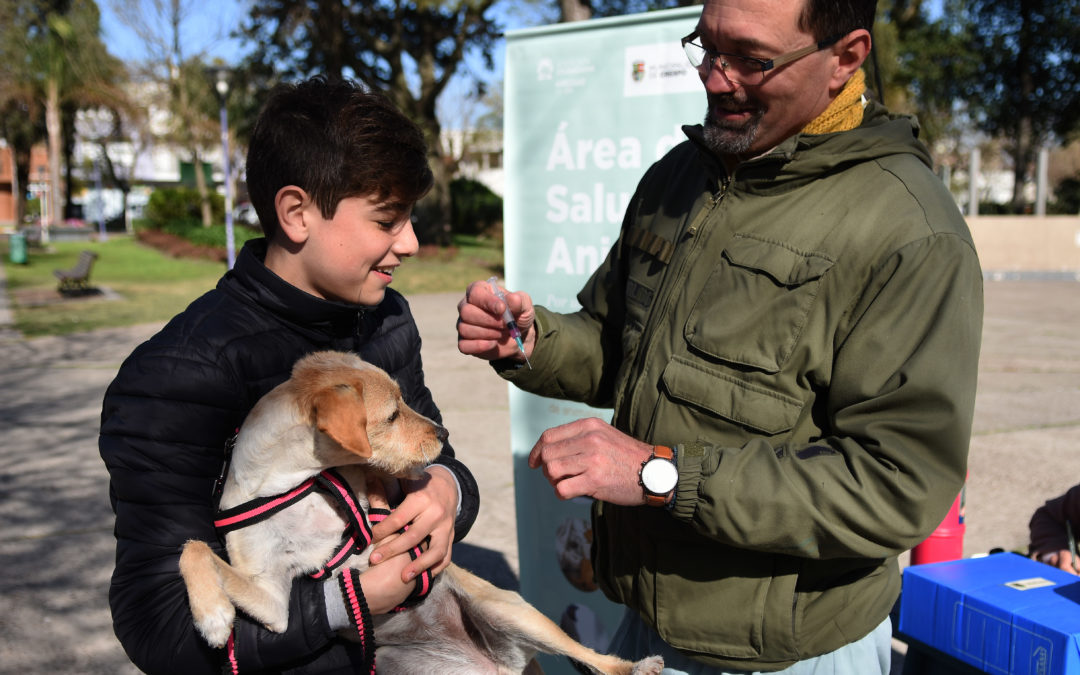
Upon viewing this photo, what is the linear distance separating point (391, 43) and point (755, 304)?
27441 mm

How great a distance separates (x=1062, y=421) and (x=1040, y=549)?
567cm

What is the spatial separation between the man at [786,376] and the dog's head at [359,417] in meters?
0.40

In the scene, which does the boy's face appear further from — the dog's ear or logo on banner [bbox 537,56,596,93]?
logo on banner [bbox 537,56,596,93]

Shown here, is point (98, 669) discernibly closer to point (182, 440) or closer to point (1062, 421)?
point (182, 440)

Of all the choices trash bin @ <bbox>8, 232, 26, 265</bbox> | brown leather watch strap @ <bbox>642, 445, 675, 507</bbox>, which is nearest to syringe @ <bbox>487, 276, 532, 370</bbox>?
brown leather watch strap @ <bbox>642, 445, 675, 507</bbox>

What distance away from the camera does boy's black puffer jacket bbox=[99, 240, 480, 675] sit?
1.74m

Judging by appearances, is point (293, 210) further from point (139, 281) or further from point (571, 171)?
point (139, 281)

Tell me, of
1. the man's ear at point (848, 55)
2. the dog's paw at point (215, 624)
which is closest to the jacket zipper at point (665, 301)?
the man's ear at point (848, 55)

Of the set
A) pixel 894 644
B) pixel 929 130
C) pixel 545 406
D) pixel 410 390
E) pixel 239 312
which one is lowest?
pixel 894 644

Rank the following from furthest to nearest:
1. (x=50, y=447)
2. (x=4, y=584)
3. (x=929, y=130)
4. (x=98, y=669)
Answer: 1. (x=929, y=130)
2. (x=50, y=447)
3. (x=4, y=584)
4. (x=98, y=669)

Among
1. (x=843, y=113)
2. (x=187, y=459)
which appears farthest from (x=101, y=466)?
(x=843, y=113)

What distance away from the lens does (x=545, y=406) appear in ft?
14.0

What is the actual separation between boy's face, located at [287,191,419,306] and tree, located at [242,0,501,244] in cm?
2346

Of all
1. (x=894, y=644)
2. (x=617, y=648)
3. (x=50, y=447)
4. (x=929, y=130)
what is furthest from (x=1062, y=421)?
(x=929, y=130)
